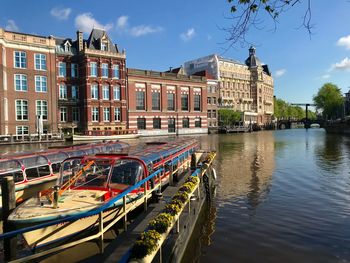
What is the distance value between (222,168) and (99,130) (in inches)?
1484

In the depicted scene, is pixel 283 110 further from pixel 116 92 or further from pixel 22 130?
pixel 22 130

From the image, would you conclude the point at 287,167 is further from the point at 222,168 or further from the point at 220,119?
the point at 220,119

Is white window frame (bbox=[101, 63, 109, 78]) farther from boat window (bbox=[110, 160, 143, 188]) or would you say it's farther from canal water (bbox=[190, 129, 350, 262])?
boat window (bbox=[110, 160, 143, 188])

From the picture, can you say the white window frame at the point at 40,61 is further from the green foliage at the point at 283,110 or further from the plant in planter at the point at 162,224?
the green foliage at the point at 283,110

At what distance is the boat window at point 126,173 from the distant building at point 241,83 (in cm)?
8614

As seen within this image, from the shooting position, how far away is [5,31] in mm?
49625

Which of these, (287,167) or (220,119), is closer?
(287,167)

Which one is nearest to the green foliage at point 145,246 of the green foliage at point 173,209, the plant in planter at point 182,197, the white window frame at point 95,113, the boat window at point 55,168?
the green foliage at point 173,209

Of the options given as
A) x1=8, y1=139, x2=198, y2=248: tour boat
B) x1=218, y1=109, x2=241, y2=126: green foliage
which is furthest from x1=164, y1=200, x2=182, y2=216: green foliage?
x1=218, y1=109, x2=241, y2=126: green foliage

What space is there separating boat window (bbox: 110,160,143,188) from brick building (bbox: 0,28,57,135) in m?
44.1

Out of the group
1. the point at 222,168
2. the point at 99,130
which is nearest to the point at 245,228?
the point at 222,168

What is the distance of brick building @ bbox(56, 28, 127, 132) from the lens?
5762 centimetres

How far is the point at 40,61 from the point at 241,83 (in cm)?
7186

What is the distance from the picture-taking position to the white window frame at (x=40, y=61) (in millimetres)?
53031
